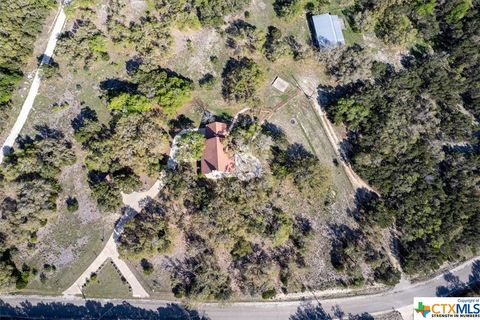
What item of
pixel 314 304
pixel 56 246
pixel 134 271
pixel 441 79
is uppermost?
pixel 441 79

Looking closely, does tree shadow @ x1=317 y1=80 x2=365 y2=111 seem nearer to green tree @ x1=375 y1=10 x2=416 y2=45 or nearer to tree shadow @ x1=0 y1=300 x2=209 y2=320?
green tree @ x1=375 y1=10 x2=416 y2=45

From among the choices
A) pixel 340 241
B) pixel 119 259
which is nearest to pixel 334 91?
pixel 340 241

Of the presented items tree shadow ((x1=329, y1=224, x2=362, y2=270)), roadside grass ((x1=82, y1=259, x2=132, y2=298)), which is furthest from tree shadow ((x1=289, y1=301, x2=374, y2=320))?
roadside grass ((x1=82, y1=259, x2=132, y2=298))

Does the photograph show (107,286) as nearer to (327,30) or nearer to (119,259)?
(119,259)

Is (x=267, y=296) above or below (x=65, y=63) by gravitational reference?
below

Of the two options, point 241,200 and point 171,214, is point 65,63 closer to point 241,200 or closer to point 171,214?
point 171,214

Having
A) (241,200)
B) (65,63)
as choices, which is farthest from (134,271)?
(65,63)

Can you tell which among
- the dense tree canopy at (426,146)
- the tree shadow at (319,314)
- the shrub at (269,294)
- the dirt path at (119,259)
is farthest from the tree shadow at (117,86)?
the tree shadow at (319,314)
